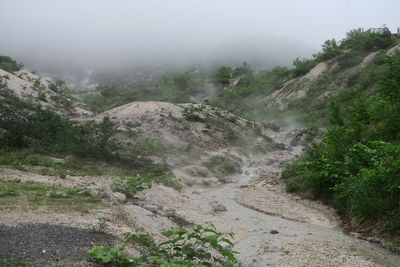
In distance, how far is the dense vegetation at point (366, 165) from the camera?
1056cm

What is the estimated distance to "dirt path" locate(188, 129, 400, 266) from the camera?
8945mm

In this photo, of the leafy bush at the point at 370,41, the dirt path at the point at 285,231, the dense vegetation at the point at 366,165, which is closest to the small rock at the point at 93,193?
the dirt path at the point at 285,231

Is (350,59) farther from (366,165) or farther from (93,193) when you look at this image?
(93,193)

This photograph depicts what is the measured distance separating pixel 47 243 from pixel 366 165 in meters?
11.3

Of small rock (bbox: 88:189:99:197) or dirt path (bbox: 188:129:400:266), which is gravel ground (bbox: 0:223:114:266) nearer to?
dirt path (bbox: 188:129:400:266)

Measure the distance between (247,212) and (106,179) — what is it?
686cm

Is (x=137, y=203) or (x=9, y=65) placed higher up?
(x=9, y=65)

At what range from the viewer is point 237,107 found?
171 ft

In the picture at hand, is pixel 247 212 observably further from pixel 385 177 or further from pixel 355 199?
pixel 385 177

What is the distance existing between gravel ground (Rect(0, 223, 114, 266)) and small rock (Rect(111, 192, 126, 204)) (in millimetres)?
4241

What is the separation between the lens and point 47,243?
6.77m

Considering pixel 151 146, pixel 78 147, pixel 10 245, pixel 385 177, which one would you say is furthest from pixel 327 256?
pixel 151 146

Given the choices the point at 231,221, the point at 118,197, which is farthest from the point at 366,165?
the point at 118,197

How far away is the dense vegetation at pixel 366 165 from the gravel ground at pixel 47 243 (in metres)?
7.81
